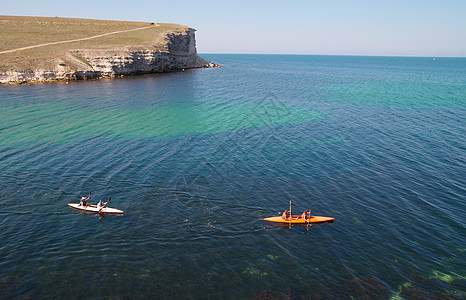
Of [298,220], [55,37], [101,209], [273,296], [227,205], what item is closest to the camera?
[273,296]

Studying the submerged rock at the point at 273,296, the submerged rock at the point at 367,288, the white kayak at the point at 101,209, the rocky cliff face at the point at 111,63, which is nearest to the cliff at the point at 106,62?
the rocky cliff face at the point at 111,63

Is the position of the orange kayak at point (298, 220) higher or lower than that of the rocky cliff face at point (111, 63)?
lower

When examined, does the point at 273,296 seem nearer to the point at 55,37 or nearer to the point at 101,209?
the point at 101,209

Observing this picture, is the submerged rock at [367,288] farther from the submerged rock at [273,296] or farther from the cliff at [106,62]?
the cliff at [106,62]

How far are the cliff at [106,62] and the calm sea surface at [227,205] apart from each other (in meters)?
42.6

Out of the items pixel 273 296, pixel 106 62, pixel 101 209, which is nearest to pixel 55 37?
pixel 106 62

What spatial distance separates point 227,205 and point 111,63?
109023mm

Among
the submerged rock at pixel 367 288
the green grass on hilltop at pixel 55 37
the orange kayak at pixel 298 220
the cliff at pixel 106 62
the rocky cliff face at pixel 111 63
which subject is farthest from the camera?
the green grass on hilltop at pixel 55 37

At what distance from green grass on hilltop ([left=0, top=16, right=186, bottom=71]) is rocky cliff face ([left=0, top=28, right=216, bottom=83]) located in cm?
339

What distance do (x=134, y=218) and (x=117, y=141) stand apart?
25587 millimetres

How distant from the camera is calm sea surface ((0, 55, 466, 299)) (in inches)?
922

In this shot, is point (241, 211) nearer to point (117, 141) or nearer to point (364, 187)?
point (364, 187)

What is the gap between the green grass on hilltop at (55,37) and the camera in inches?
4286

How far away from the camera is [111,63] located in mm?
119688
